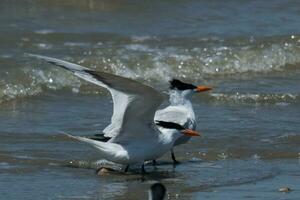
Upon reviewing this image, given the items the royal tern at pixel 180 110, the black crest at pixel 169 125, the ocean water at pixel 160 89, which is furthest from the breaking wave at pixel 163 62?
the black crest at pixel 169 125

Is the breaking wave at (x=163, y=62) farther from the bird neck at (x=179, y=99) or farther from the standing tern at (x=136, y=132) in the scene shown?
the standing tern at (x=136, y=132)

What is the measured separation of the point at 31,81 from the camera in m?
13.2

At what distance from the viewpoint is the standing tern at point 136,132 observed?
927cm

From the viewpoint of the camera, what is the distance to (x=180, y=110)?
34.9 ft

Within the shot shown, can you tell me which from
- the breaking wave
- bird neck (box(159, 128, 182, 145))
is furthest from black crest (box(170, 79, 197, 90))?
the breaking wave

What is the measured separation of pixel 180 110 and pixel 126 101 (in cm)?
142

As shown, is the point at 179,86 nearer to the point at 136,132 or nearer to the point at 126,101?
the point at 136,132

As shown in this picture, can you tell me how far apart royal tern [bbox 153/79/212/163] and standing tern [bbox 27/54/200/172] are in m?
0.12

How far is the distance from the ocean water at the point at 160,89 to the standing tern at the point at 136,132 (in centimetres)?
19

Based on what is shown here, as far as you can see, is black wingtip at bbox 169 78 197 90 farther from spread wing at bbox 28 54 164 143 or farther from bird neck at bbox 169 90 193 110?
spread wing at bbox 28 54 164 143

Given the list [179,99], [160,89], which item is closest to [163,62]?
[160,89]

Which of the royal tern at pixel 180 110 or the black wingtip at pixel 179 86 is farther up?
the black wingtip at pixel 179 86

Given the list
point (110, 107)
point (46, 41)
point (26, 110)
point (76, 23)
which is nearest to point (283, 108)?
point (110, 107)

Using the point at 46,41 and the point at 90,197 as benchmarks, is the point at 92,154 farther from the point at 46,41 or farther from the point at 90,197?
the point at 46,41
